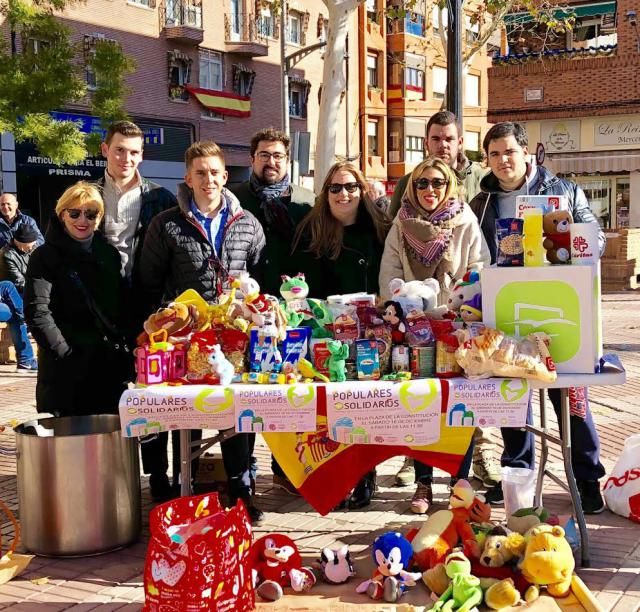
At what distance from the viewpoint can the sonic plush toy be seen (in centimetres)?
384

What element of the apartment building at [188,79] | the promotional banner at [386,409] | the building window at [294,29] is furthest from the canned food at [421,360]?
the building window at [294,29]

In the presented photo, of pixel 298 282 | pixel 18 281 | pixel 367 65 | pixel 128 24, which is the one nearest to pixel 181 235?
pixel 298 282

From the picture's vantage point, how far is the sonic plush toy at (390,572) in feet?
12.6

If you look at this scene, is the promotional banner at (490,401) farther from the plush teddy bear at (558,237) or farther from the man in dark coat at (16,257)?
the man in dark coat at (16,257)

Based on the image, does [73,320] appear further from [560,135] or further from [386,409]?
[560,135]

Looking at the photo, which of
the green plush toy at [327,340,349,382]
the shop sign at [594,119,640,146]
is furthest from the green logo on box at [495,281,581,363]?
the shop sign at [594,119,640,146]

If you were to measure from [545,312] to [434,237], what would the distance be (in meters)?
0.89

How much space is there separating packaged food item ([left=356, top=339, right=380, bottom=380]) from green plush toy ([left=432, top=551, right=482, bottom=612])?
87 cm

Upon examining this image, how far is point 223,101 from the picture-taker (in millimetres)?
28859

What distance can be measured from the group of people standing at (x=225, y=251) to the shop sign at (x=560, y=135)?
22560 millimetres

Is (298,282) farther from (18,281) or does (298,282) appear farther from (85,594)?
(18,281)

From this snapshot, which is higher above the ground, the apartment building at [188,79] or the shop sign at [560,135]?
the apartment building at [188,79]

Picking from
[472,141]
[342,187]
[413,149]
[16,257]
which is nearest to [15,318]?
[16,257]

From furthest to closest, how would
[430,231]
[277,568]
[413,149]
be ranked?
[413,149]
[430,231]
[277,568]
